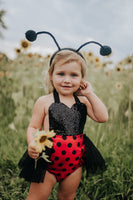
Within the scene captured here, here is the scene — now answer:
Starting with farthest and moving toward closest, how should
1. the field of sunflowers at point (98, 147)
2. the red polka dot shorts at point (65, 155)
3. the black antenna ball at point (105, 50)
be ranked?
the field of sunflowers at point (98, 147)
the black antenna ball at point (105, 50)
the red polka dot shorts at point (65, 155)

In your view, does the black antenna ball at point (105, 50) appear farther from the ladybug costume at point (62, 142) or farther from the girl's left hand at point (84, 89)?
the girl's left hand at point (84, 89)

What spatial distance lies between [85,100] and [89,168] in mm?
405

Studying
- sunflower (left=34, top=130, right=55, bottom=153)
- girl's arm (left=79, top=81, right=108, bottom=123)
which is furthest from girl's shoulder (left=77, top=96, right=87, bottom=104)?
sunflower (left=34, top=130, right=55, bottom=153)

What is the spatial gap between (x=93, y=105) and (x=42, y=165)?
417 millimetres

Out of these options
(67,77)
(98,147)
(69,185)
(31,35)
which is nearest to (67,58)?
(67,77)

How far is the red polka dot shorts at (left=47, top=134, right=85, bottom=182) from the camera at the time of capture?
98 centimetres

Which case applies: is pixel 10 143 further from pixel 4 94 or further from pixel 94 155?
pixel 4 94

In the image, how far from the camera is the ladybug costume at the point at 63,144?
99cm

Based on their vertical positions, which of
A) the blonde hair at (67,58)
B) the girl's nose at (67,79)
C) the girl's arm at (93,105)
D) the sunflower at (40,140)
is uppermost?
the blonde hair at (67,58)

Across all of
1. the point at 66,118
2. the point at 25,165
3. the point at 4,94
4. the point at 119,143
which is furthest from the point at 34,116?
the point at 4,94

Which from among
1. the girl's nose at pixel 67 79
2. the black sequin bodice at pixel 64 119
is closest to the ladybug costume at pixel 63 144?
the black sequin bodice at pixel 64 119

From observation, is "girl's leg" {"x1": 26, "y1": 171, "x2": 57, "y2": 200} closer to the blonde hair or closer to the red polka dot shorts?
the red polka dot shorts

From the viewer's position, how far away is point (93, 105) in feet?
3.52

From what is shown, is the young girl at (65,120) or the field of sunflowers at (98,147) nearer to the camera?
the young girl at (65,120)
